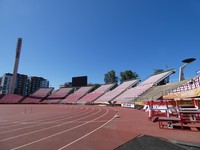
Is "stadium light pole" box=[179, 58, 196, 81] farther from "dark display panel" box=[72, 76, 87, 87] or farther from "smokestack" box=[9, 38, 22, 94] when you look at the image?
"smokestack" box=[9, 38, 22, 94]

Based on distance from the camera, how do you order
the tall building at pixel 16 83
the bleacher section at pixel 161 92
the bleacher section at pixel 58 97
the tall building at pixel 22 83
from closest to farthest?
the bleacher section at pixel 161 92
the bleacher section at pixel 58 97
the tall building at pixel 16 83
the tall building at pixel 22 83

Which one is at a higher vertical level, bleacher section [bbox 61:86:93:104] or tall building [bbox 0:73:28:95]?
tall building [bbox 0:73:28:95]

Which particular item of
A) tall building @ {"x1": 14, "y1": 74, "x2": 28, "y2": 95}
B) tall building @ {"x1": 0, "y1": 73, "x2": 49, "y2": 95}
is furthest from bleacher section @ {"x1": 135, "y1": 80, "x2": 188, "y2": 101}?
tall building @ {"x1": 14, "y1": 74, "x2": 28, "y2": 95}

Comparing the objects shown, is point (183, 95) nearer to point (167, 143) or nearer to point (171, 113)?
point (171, 113)

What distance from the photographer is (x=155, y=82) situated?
1575 inches

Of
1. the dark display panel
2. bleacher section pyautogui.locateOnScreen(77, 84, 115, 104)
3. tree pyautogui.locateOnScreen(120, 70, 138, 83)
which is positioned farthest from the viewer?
tree pyautogui.locateOnScreen(120, 70, 138, 83)

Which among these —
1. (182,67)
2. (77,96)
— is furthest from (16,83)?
(182,67)

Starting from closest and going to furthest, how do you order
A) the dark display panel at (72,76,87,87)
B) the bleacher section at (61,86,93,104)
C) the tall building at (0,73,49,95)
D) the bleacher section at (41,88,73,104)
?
1. the bleacher section at (61,86,93,104)
2. the bleacher section at (41,88,73,104)
3. the dark display panel at (72,76,87,87)
4. the tall building at (0,73,49,95)

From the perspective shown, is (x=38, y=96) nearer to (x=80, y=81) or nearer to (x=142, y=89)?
(x=80, y=81)

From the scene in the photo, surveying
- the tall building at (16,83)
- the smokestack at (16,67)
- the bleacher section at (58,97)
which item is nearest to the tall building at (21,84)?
the tall building at (16,83)

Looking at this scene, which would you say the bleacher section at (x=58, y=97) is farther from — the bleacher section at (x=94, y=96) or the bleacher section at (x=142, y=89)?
the bleacher section at (x=142, y=89)

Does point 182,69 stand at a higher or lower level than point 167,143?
higher

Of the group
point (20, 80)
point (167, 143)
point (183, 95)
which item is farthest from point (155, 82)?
point (20, 80)

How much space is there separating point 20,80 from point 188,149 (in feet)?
465
